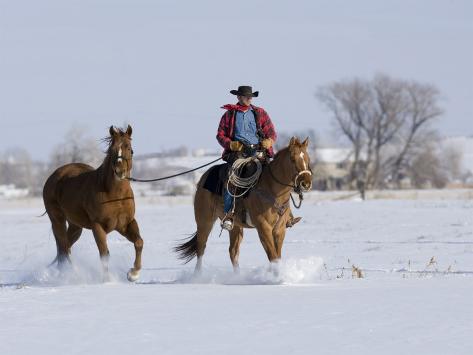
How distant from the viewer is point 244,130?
39.9ft

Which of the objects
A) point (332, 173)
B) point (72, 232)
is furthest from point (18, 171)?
point (72, 232)

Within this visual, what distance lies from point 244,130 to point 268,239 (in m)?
1.59

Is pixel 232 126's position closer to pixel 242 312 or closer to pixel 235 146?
pixel 235 146

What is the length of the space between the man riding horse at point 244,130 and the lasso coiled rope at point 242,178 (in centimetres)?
13

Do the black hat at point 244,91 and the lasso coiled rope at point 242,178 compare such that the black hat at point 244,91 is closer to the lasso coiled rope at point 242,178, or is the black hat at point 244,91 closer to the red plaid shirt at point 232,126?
the red plaid shirt at point 232,126

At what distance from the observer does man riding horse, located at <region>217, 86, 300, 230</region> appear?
477 inches

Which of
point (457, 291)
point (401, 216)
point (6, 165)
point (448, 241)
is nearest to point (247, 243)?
point (448, 241)

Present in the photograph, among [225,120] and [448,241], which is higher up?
[225,120]

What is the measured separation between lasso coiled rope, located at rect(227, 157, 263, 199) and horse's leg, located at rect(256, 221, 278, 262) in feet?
1.97

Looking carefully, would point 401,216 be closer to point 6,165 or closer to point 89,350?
point 89,350

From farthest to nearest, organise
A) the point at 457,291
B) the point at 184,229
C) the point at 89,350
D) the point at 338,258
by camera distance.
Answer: the point at 184,229
the point at 338,258
the point at 457,291
the point at 89,350

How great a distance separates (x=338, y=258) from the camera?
674 inches

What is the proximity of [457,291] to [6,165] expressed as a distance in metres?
171

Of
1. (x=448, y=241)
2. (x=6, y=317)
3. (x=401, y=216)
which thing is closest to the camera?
(x=6, y=317)
